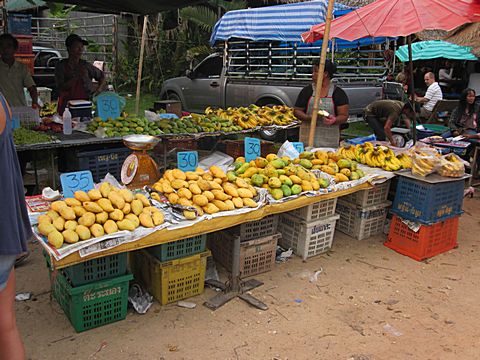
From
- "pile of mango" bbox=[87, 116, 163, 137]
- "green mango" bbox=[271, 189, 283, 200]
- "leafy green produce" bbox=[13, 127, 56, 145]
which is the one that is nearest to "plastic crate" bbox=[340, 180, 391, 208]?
"green mango" bbox=[271, 189, 283, 200]

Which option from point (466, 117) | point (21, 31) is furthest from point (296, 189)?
point (21, 31)

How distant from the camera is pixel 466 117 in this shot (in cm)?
792

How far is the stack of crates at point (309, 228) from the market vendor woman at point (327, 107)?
1.44m

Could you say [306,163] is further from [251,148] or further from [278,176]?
[251,148]

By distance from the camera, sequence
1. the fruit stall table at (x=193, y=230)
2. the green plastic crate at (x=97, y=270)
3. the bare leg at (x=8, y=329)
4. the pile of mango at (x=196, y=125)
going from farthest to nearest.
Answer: the pile of mango at (x=196, y=125) < the green plastic crate at (x=97, y=270) < the fruit stall table at (x=193, y=230) < the bare leg at (x=8, y=329)

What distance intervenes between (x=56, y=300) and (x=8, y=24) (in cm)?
1102

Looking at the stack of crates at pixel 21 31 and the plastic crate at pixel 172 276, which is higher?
the stack of crates at pixel 21 31

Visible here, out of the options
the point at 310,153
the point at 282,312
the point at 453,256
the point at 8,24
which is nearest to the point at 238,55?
the point at 8,24

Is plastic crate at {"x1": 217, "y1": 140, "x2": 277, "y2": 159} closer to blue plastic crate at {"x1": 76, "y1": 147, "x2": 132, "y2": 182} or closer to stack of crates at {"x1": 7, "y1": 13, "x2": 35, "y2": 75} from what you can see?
blue plastic crate at {"x1": 76, "y1": 147, "x2": 132, "y2": 182}

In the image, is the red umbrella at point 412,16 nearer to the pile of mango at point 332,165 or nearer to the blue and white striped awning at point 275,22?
the pile of mango at point 332,165

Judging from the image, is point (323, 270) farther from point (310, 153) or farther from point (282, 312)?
point (310, 153)

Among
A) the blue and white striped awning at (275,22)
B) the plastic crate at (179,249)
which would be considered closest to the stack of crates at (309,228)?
the plastic crate at (179,249)

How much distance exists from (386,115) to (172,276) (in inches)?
227

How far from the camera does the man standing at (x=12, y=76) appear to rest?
20.5ft
